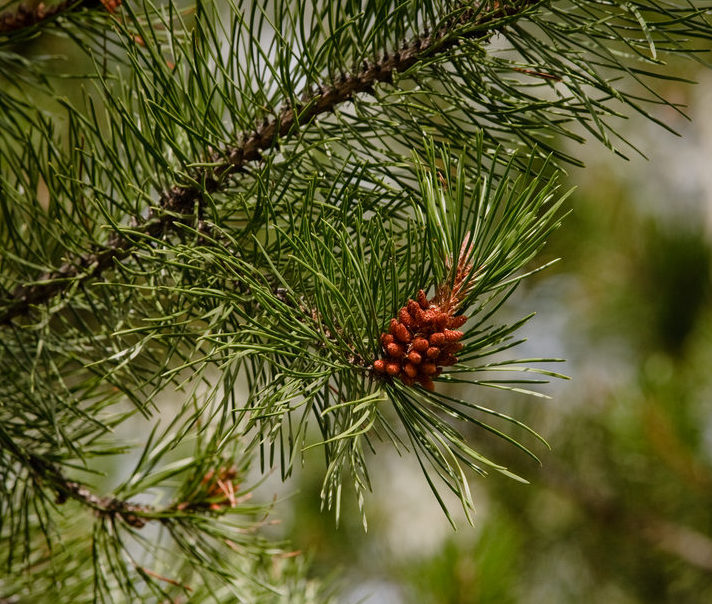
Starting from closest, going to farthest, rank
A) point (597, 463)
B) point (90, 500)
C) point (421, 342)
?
point (421, 342) < point (90, 500) < point (597, 463)

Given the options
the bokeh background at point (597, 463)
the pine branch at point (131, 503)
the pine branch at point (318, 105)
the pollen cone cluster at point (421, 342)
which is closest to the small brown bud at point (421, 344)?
the pollen cone cluster at point (421, 342)

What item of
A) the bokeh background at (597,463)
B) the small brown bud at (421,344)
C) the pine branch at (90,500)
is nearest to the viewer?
the small brown bud at (421,344)

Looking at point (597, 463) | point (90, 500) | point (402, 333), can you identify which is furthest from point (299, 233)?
point (597, 463)

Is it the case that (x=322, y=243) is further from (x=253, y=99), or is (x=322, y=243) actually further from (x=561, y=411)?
(x=561, y=411)

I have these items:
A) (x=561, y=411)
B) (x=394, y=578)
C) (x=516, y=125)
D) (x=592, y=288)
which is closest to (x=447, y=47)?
(x=516, y=125)

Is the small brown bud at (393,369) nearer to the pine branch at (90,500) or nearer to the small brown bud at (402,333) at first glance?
the small brown bud at (402,333)

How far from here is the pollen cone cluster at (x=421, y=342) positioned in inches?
14.0

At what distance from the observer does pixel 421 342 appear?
1.16ft

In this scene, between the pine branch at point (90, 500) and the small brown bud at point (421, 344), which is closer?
the small brown bud at point (421, 344)

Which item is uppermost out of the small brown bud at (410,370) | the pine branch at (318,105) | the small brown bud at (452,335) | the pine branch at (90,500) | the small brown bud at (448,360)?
the pine branch at (318,105)

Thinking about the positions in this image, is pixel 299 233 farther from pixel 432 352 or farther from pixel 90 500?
pixel 90 500

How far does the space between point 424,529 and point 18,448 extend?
2.58 m

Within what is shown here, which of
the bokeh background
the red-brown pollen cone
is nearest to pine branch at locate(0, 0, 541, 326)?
the red-brown pollen cone

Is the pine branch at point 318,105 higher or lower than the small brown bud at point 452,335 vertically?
higher
